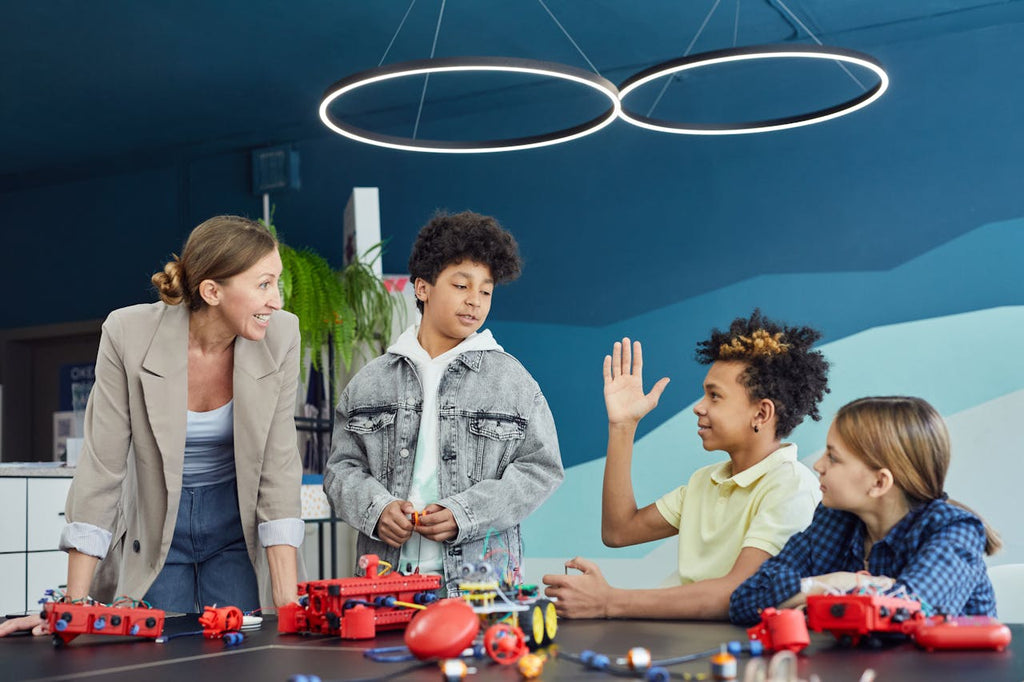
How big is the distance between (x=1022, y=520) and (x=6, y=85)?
4945mm

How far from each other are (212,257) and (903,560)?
4.41 feet

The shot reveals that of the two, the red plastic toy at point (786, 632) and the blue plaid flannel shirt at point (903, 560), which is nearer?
the red plastic toy at point (786, 632)

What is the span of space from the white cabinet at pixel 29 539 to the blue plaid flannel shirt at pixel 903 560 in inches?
110

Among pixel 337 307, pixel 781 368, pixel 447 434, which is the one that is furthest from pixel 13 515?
pixel 781 368

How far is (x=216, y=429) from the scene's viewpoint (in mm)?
2078

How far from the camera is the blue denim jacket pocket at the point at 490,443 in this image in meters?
2.20

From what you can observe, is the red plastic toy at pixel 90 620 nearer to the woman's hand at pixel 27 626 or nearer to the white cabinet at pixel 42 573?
the woman's hand at pixel 27 626

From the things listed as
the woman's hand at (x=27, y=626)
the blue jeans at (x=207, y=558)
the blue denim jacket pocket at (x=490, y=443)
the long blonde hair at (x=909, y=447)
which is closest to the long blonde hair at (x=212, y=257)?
the blue jeans at (x=207, y=558)

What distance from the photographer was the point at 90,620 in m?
1.47

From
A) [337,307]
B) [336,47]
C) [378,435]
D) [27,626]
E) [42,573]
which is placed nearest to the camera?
[27,626]

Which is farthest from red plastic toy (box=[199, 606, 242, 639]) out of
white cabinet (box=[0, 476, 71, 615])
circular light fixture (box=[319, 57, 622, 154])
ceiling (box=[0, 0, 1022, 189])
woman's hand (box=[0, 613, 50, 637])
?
ceiling (box=[0, 0, 1022, 189])

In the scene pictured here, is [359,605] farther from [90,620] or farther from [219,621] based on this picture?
[90,620]

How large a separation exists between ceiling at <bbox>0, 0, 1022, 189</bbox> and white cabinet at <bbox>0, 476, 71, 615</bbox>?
6.31 ft

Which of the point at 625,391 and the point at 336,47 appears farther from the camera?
the point at 336,47
